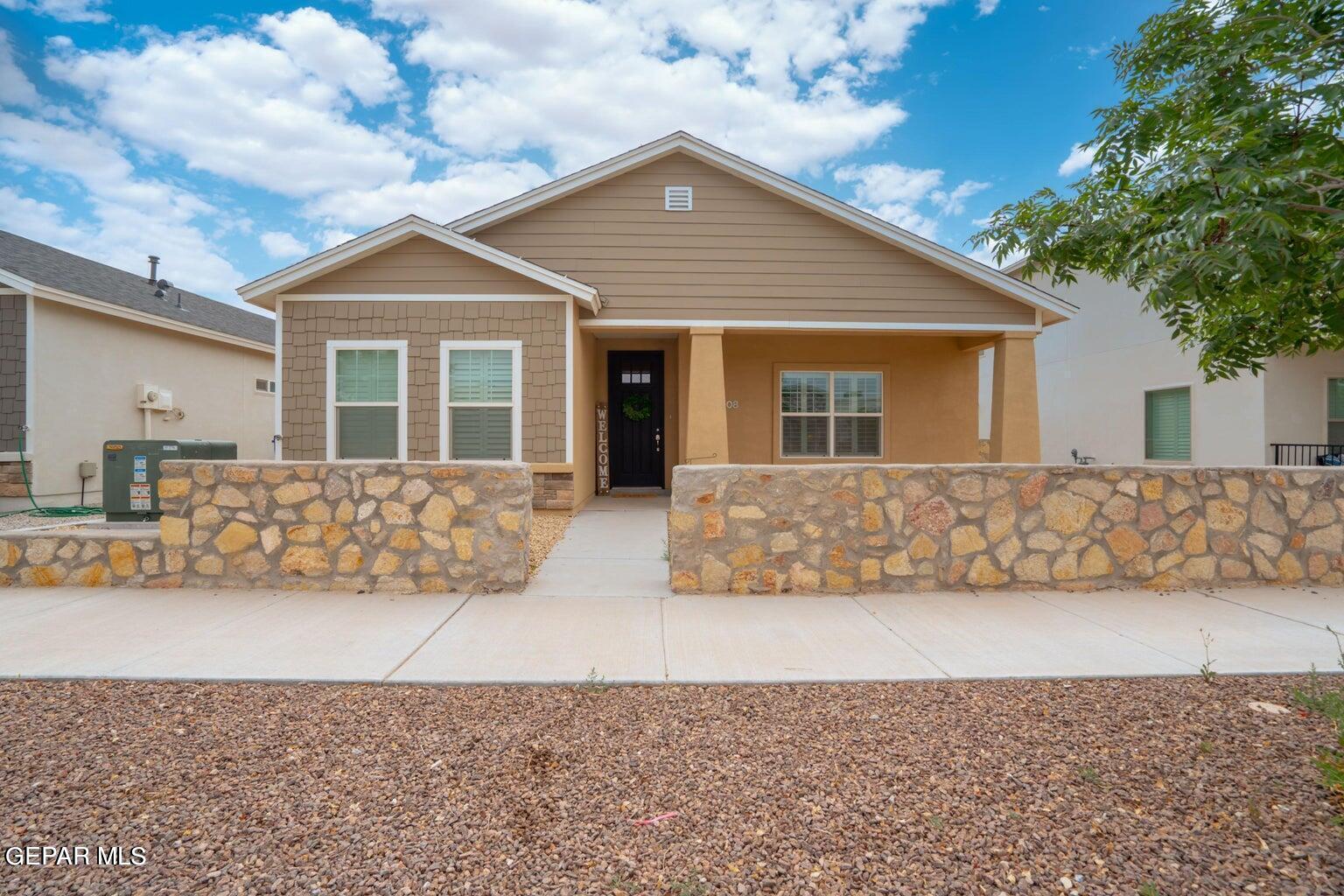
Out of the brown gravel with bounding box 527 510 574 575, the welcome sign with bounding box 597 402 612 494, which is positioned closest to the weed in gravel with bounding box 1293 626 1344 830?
the brown gravel with bounding box 527 510 574 575

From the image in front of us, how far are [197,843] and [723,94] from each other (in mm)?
14520

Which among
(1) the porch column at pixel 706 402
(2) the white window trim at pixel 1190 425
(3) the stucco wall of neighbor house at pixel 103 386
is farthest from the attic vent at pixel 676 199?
(2) the white window trim at pixel 1190 425

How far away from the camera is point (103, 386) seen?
453 inches

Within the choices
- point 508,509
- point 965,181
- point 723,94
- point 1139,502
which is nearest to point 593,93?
point 723,94

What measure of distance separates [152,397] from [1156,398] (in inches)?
776

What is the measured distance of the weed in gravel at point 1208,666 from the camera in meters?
3.46

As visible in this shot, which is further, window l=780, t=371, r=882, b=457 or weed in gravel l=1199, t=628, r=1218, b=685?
window l=780, t=371, r=882, b=457

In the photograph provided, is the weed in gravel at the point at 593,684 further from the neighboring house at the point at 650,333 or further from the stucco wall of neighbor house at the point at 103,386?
the stucco wall of neighbor house at the point at 103,386

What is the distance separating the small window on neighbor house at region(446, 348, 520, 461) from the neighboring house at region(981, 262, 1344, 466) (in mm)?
8720

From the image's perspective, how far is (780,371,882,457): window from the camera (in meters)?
12.0

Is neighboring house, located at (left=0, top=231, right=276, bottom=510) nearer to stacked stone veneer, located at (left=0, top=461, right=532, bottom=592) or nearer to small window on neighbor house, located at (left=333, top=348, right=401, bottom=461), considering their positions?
small window on neighbor house, located at (left=333, top=348, right=401, bottom=461)

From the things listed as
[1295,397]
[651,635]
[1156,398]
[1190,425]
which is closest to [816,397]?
[1190,425]

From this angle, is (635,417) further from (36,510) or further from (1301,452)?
(1301,452)

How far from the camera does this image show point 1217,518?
5.39 m
